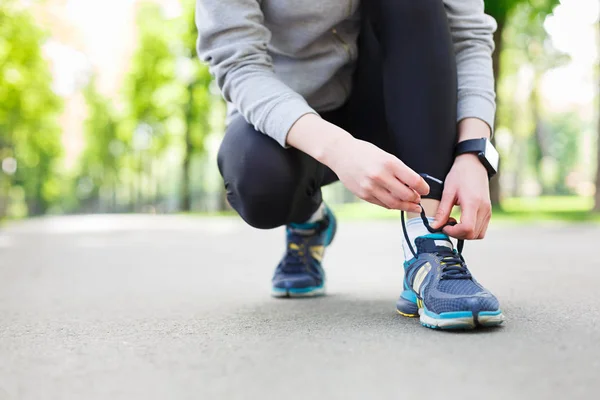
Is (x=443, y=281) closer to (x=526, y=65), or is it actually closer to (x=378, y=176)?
(x=378, y=176)

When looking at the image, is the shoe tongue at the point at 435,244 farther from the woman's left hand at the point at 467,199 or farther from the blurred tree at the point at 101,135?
the blurred tree at the point at 101,135

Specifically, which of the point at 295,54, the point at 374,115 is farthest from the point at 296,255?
the point at 295,54

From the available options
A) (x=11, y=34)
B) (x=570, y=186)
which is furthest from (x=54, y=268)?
(x=570, y=186)

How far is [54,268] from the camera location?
415 centimetres

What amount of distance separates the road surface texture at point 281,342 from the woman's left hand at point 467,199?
243 mm

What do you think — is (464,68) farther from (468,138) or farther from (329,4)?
(329,4)

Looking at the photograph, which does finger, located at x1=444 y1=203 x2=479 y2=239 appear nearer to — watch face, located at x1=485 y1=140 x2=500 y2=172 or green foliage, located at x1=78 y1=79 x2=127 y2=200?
watch face, located at x1=485 y1=140 x2=500 y2=172

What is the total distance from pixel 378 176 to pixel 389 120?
0.46 m

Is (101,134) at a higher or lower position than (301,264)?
higher

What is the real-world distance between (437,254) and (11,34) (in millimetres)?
14499

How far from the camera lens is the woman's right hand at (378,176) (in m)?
1.52

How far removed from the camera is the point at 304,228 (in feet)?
8.30

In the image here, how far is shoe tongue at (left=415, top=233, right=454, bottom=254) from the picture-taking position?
5.69ft

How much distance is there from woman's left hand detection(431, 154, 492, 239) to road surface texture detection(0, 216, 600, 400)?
24 centimetres
